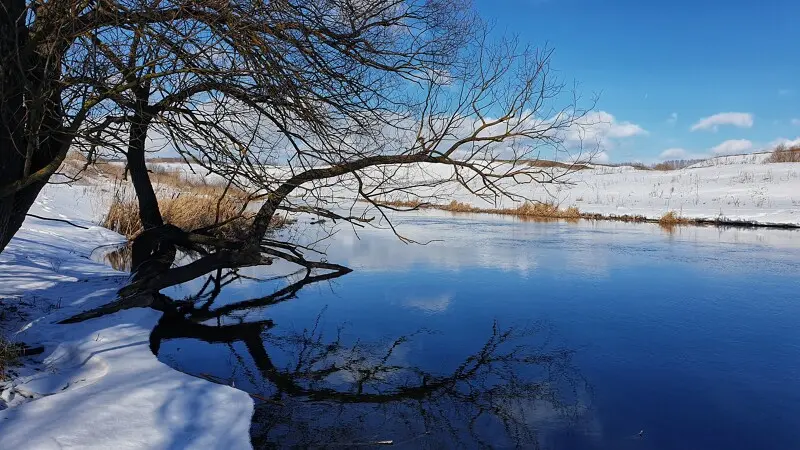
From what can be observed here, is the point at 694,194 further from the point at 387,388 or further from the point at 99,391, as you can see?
the point at 99,391

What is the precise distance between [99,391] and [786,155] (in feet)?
124

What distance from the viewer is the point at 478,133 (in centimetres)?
561

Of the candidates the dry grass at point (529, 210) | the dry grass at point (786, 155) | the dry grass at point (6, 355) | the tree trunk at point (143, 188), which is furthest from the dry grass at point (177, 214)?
the dry grass at point (786, 155)

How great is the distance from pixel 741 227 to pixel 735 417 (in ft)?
48.5

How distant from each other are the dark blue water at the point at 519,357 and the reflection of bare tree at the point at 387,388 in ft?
0.04

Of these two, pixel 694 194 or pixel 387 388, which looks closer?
pixel 387 388

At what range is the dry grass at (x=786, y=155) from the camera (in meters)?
31.2

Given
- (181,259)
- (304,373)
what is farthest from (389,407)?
(181,259)

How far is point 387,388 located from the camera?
11.5ft

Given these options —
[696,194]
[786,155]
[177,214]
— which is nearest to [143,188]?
[177,214]

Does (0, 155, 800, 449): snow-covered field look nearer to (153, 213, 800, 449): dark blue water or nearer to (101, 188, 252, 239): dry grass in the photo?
(153, 213, 800, 449): dark blue water

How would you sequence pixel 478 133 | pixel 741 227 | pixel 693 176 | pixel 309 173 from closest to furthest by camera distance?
pixel 309 173
pixel 478 133
pixel 741 227
pixel 693 176

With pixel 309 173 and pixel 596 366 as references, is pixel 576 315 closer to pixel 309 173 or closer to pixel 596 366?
pixel 596 366

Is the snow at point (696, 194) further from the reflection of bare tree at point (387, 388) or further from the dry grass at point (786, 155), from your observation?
the reflection of bare tree at point (387, 388)
